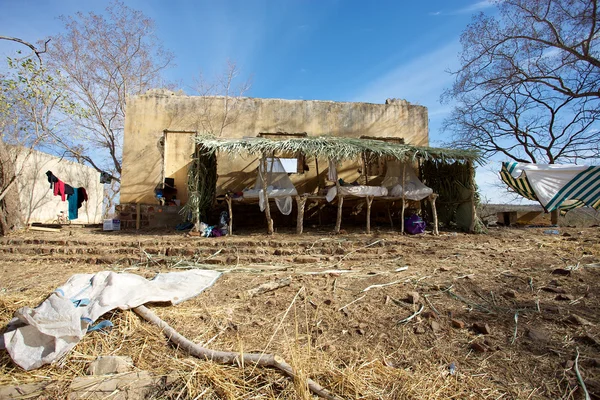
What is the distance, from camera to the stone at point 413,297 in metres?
3.29

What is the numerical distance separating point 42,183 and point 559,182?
1410cm

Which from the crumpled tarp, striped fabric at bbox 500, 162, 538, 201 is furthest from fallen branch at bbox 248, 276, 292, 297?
striped fabric at bbox 500, 162, 538, 201

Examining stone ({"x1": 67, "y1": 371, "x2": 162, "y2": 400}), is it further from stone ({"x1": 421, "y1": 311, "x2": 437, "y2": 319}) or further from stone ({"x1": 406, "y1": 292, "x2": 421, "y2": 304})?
stone ({"x1": 406, "y1": 292, "x2": 421, "y2": 304})

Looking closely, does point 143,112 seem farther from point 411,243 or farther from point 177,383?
point 177,383

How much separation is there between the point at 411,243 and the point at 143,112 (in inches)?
311

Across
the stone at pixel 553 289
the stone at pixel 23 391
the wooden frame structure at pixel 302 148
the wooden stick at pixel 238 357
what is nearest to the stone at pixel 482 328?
the stone at pixel 553 289

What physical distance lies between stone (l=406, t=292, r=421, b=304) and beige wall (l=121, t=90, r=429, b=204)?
6.40 meters

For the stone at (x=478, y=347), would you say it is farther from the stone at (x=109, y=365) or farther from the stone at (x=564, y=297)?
the stone at (x=109, y=365)

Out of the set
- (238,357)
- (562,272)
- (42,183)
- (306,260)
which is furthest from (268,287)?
(42,183)

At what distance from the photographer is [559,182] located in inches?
282

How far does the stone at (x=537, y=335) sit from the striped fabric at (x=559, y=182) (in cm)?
552

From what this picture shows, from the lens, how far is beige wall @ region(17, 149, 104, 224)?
1012cm

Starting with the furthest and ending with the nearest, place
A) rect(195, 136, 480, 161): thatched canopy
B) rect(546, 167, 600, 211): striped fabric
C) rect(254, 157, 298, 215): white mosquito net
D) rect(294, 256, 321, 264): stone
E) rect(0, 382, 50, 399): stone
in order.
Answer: rect(254, 157, 298, 215): white mosquito net, rect(546, 167, 600, 211): striped fabric, rect(195, 136, 480, 161): thatched canopy, rect(294, 256, 321, 264): stone, rect(0, 382, 50, 399): stone

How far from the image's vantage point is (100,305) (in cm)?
286
